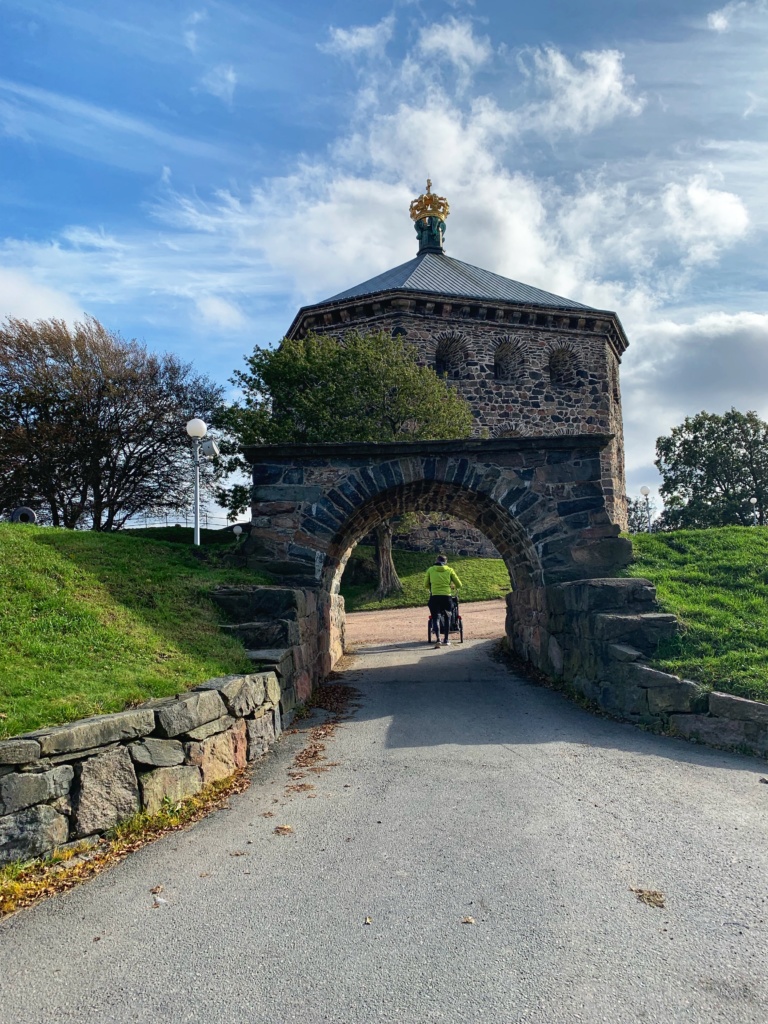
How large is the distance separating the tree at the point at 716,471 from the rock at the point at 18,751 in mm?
33006

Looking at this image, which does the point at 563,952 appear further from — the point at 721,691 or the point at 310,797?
the point at 721,691

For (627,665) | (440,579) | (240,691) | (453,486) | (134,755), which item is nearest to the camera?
(134,755)

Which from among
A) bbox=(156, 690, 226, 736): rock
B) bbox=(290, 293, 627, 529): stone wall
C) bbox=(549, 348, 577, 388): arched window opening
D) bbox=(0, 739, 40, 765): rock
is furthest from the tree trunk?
bbox=(0, 739, 40, 765): rock

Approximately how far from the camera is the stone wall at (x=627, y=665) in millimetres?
5973

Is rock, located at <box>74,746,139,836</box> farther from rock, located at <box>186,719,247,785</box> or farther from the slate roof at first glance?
the slate roof

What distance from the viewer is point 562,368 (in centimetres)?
2842

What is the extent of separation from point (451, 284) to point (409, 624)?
16.4m

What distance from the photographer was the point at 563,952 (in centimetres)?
281

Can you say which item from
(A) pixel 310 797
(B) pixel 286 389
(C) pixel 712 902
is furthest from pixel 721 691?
(B) pixel 286 389

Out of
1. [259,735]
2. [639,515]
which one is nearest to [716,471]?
[639,515]

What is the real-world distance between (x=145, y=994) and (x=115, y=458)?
22.7 m

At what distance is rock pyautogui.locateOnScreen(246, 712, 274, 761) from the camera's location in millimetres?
6031

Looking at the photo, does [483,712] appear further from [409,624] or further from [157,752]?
[409,624]

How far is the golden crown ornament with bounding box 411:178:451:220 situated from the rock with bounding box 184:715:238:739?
105 ft
